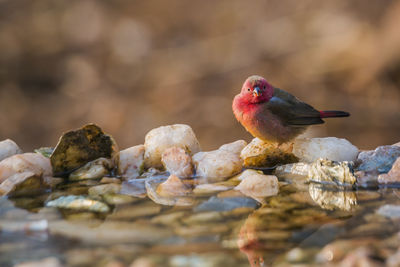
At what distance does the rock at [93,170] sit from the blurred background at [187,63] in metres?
3.19

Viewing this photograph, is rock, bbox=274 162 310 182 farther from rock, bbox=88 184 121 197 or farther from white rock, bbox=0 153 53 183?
white rock, bbox=0 153 53 183

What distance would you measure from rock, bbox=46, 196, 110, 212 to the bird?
2.35 feet

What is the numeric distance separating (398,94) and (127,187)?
157 inches

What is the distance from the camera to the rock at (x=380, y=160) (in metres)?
1.34

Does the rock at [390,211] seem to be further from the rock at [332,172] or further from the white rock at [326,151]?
the white rock at [326,151]

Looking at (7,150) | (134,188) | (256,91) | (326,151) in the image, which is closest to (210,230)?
(134,188)

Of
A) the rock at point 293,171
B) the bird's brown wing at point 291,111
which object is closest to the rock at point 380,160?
the rock at point 293,171

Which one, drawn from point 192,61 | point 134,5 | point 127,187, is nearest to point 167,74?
point 192,61

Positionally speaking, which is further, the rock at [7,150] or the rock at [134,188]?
the rock at [7,150]

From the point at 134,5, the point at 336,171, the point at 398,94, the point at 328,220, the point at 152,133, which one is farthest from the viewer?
the point at 134,5

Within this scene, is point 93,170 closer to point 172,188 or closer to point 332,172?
point 172,188

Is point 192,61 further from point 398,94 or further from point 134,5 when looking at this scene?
point 398,94

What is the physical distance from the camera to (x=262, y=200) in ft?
3.57

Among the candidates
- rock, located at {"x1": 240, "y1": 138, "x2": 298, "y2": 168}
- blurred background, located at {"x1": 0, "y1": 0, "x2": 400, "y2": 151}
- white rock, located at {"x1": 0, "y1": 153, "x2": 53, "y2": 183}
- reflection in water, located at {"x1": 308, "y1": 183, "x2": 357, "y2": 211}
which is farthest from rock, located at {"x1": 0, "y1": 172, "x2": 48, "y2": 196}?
blurred background, located at {"x1": 0, "y1": 0, "x2": 400, "y2": 151}
